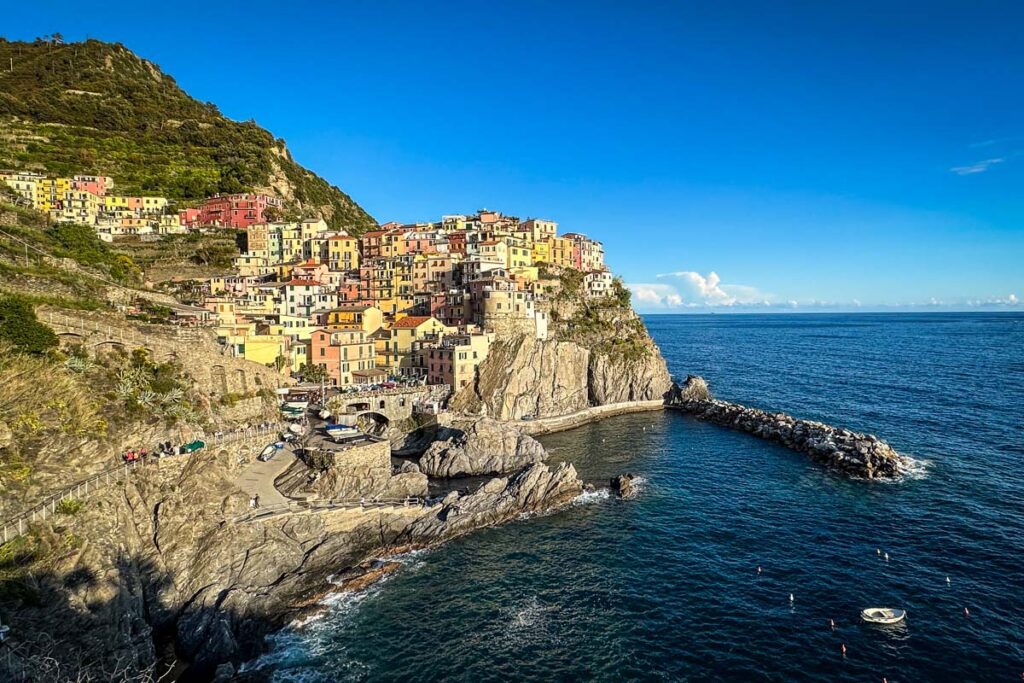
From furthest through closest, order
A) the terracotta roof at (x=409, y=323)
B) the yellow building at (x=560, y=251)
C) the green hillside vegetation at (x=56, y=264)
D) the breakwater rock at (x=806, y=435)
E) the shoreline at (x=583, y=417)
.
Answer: the yellow building at (x=560, y=251) → the terracotta roof at (x=409, y=323) → the shoreline at (x=583, y=417) → the breakwater rock at (x=806, y=435) → the green hillside vegetation at (x=56, y=264)

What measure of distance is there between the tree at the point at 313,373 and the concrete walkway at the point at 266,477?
19.9 meters

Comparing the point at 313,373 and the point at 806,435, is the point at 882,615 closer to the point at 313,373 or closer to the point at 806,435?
the point at 806,435

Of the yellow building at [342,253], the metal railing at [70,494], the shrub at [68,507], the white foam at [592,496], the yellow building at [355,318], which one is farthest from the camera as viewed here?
the yellow building at [342,253]

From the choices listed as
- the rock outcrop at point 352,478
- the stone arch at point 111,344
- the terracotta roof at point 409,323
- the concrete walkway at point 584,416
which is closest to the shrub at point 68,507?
the rock outcrop at point 352,478

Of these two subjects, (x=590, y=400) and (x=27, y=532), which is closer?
(x=27, y=532)

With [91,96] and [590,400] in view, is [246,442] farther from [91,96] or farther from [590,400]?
[91,96]

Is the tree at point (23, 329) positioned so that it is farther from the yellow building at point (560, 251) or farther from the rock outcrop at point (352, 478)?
the yellow building at point (560, 251)

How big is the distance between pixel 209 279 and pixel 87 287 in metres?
36.7

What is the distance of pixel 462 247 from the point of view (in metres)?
102

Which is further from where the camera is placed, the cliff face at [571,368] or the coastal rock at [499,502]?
the cliff face at [571,368]

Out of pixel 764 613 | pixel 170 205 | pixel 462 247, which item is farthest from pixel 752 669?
pixel 170 205

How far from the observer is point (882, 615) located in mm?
29594

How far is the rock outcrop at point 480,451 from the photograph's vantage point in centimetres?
5359

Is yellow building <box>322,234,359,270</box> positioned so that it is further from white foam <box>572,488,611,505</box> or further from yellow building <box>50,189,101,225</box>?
white foam <box>572,488,611,505</box>
